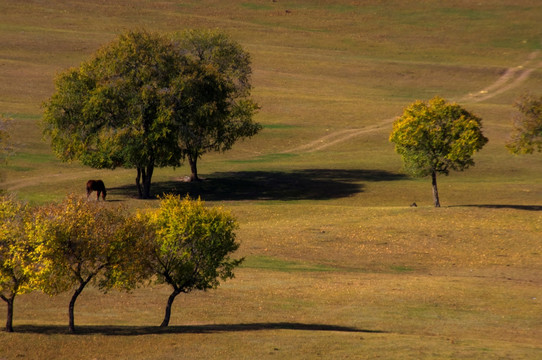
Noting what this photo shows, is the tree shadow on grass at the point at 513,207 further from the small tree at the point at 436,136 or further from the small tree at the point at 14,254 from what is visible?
the small tree at the point at 14,254

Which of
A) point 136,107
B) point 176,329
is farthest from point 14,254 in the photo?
point 136,107

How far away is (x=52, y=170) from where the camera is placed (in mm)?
87750

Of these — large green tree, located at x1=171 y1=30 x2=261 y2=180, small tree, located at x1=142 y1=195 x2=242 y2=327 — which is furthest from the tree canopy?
small tree, located at x1=142 y1=195 x2=242 y2=327

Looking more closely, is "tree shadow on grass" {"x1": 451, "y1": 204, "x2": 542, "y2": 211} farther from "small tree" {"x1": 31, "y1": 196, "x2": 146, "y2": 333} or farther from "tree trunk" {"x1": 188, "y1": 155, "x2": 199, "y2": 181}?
"small tree" {"x1": 31, "y1": 196, "x2": 146, "y2": 333}

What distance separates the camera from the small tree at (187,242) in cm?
3819

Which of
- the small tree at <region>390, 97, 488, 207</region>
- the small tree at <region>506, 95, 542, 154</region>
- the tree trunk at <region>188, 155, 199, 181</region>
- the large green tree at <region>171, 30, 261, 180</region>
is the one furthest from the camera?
the tree trunk at <region>188, 155, 199, 181</region>

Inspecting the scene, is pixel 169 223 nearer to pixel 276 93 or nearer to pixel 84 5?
pixel 276 93

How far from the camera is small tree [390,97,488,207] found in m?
70.1

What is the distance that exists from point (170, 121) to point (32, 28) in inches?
4140

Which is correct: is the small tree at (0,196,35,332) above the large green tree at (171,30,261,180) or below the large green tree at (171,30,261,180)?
below

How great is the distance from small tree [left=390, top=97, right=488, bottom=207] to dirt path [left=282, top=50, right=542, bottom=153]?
34818 millimetres

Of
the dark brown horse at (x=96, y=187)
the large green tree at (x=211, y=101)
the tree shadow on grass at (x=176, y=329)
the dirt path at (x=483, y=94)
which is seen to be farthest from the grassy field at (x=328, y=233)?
the large green tree at (x=211, y=101)

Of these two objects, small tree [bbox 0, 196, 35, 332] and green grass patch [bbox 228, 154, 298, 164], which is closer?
small tree [bbox 0, 196, 35, 332]

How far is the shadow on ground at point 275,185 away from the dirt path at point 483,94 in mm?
15402
